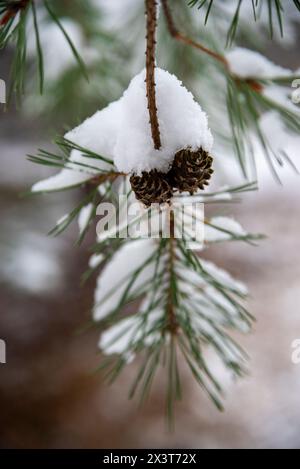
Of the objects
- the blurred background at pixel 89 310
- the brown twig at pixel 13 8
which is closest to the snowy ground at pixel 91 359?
the blurred background at pixel 89 310

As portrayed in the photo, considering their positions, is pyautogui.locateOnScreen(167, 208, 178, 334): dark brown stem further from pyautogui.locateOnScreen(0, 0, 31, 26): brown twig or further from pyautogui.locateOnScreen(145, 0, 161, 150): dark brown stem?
pyautogui.locateOnScreen(0, 0, 31, 26): brown twig

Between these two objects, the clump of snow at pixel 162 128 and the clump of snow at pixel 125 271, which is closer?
the clump of snow at pixel 162 128

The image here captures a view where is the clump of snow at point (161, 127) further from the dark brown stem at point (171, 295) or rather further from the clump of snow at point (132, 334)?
the clump of snow at point (132, 334)

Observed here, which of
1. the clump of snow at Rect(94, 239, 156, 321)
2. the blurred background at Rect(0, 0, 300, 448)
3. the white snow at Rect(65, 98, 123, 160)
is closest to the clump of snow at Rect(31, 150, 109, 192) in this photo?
the white snow at Rect(65, 98, 123, 160)

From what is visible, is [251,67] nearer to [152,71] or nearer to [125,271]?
[152,71]

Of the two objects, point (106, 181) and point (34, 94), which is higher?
point (34, 94)

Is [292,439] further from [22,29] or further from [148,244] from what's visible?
[22,29]
